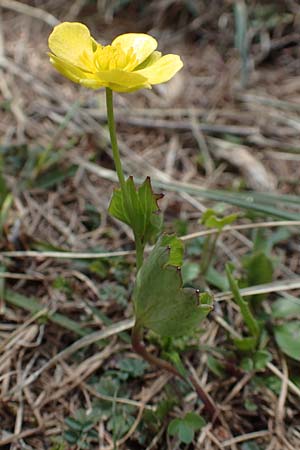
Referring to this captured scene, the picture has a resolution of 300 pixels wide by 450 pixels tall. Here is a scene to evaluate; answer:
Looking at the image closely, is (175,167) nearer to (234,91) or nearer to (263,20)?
(234,91)

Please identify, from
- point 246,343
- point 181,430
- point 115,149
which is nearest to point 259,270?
point 246,343

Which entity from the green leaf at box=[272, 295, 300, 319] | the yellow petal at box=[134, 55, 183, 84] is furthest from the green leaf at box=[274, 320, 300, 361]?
the yellow petal at box=[134, 55, 183, 84]

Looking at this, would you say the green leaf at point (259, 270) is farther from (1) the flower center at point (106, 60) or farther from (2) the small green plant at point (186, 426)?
(1) the flower center at point (106, 60)

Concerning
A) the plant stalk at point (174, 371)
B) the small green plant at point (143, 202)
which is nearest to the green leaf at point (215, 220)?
the small green plant at point (143, 202)

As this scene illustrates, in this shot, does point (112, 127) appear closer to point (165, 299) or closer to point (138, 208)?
point (138, 208)

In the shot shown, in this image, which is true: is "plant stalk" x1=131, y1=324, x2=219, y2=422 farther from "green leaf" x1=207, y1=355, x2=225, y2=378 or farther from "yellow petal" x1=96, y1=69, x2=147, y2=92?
"yellow petal" x1=96, y1=69, x2=147, y2=92
